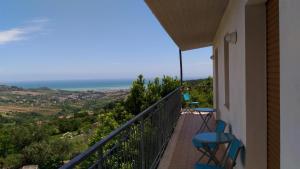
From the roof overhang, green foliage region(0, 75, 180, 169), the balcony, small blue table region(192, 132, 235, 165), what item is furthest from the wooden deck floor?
green foliage region(0, 75, 180, 169)

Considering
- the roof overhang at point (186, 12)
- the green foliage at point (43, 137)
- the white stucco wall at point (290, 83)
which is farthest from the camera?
the green foliage at point (43, 137)

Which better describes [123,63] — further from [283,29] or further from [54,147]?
[283,29]

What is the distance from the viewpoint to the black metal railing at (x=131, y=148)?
1894 millimetres

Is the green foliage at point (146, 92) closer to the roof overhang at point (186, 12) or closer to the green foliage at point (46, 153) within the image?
the roof overhang at point (186, 12)

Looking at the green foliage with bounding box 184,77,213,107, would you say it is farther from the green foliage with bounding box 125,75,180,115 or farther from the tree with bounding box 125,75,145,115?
the tree with bounding box 125,75,145,115

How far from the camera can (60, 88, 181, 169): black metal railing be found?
1.89 m

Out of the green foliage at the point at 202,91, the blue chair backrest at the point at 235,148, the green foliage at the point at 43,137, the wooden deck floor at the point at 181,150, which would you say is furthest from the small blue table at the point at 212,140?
the green foliage at the point at 43,137

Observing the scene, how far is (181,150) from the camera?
5309 mm

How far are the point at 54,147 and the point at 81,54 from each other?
5655 cm

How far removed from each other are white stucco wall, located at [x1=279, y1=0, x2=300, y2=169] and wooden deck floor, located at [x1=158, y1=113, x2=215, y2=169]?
2.81m

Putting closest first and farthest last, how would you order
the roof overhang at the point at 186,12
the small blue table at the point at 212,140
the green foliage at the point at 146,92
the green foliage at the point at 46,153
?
the small blue table at the point at 212,140 < the roof overhang at the point at 186,12 < the green foliage at the point at 146,92 < the green foliage at the point at 46,153

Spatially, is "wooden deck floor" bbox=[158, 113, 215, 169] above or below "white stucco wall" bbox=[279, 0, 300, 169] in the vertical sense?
below

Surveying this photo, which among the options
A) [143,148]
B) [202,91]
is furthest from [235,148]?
[202,91]

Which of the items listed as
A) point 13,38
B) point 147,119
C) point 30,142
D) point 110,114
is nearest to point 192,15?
point 147,119
